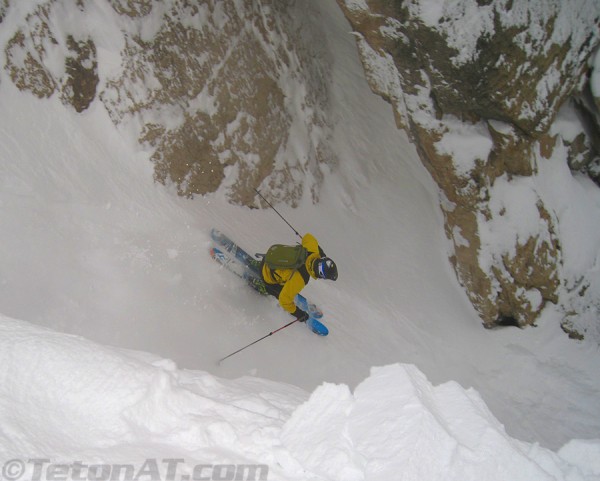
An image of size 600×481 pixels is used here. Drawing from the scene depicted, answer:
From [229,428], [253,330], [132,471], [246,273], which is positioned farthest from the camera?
[246,273]

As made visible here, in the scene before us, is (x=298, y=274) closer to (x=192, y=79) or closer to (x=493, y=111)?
(x=192, y=79)

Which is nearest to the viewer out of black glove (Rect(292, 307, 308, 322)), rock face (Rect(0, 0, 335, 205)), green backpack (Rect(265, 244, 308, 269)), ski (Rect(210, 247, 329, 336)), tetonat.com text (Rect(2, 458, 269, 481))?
tetonat.com text (Rect(2, 458, 269, 481))

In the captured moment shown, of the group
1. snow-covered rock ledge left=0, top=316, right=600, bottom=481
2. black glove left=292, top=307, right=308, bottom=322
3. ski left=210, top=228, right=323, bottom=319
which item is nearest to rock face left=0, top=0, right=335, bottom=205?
ski left=210, top=228, right=323, bottom=319

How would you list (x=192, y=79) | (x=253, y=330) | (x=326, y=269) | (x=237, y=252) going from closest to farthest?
(x=326, y=269) → (x=253, y=330) → (x=237, y=252) → (x=192, y=79)

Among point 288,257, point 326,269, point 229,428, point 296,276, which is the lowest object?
point 296,276

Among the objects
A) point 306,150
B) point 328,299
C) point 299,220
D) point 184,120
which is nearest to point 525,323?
point 328,299

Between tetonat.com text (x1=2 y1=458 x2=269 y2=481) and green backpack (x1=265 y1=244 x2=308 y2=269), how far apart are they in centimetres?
400

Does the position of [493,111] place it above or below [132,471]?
above

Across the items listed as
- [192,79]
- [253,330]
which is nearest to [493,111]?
[192,79]

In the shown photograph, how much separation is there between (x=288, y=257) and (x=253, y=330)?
164 centimetres

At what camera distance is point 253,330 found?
7.99 meters

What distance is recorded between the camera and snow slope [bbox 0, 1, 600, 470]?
11.2 feet

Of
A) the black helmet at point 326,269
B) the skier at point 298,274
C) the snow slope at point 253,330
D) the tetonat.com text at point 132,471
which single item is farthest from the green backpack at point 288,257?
the tetonat.com text at point 132,471

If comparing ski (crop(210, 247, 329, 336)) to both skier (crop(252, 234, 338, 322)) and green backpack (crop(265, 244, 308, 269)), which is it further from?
green backpack (crop(265, 244, 308, 269))
